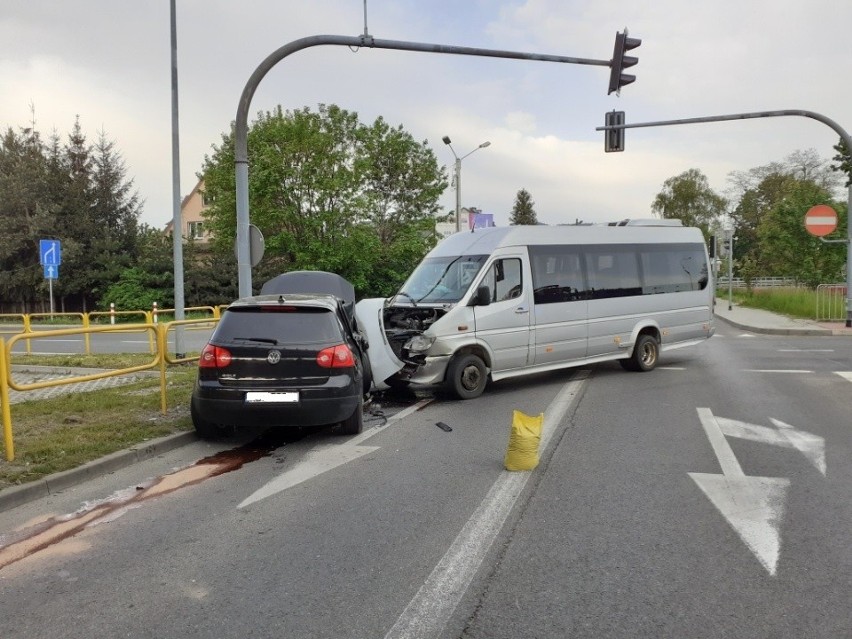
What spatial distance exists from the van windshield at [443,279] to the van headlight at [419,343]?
2.55 ft

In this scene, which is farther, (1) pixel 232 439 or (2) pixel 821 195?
(2) pixel 821 195

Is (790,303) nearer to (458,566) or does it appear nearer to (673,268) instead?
(673,268)

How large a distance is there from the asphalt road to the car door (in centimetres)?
241

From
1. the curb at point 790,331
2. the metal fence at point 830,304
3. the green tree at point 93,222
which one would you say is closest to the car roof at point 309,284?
the curb at point 790,331

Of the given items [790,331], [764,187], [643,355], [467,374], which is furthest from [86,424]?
[764,187]

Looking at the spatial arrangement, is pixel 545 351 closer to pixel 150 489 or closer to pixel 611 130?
pixel 150 489

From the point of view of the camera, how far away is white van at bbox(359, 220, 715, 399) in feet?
32.5

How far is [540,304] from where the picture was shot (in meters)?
11.1

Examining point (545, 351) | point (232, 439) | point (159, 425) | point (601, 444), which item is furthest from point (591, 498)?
point (545, 351)

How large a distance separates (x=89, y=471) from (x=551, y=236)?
7.81m

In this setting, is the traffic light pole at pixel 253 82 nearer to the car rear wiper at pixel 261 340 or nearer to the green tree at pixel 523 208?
the car rear wiper at pixel 261 340

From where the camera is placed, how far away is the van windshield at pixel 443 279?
10.4m

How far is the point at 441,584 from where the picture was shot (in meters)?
3.81

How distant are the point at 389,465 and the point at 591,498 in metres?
1.94
